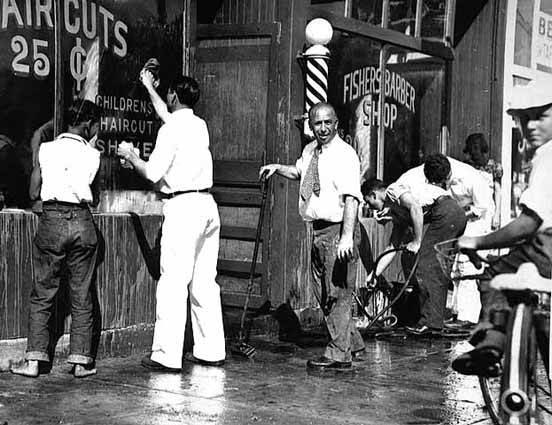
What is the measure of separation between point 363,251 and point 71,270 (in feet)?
12.9

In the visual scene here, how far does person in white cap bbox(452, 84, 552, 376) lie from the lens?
5047 millimetres

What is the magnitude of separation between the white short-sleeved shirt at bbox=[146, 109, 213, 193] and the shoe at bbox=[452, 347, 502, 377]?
3027 millimetres

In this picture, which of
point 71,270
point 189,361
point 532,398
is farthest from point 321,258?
point 532,398

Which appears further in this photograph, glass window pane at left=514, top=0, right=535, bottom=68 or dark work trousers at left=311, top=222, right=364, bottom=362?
glass window pane at left=514, top=0, right=535, bottom=68

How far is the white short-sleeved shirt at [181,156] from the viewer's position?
7.71 metres

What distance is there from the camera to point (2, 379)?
7.36m

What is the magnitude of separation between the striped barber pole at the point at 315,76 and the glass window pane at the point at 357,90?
801mm

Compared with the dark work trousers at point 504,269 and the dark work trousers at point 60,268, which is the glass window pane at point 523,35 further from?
the dark work trousers at point 504,269

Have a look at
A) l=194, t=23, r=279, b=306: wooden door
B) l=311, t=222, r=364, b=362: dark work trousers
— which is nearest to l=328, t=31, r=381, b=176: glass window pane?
l=194, t=23, r=279, b=306: wooden door

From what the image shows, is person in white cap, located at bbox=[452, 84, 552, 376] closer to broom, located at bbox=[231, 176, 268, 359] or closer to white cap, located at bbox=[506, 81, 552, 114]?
white cap, located at bbox=[506, 81, 552, 114]

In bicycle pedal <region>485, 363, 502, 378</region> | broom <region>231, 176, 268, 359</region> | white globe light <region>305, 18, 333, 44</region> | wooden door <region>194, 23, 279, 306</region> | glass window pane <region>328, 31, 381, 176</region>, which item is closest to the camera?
bicycle pedal <region>485, 363, 502, 378</region>

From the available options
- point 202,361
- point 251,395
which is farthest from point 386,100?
point 251,395

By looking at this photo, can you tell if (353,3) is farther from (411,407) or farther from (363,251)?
(411,407)

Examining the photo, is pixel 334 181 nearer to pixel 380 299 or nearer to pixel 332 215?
pixel 332 215
